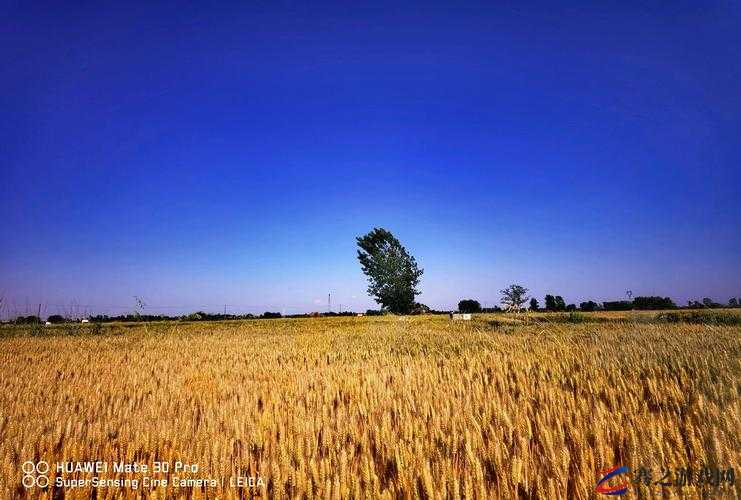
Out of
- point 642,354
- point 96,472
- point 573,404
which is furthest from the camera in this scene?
point 642,354

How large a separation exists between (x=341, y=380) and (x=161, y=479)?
9.89 feet

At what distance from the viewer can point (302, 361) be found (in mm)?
7398

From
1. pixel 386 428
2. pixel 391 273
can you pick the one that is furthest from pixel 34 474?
pixel 391 273

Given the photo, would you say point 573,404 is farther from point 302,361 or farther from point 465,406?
point 302,361

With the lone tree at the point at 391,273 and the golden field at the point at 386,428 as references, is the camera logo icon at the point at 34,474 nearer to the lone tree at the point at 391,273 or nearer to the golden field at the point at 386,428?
the golden field at the point at 386,428

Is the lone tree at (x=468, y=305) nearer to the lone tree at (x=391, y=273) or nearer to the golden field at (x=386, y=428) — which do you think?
the lone tree at (x=391, y=273)

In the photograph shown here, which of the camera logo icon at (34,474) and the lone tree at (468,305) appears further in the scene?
the lone tree at (468,305)

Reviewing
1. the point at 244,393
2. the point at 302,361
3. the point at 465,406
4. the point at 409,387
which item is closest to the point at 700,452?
the point at 465,406

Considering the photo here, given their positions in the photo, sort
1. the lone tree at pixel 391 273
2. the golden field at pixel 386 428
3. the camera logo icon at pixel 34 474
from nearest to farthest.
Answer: the golden field at pixel 386 428, the camera logo icon at pixel 34 474, the lone tree at pixel 391 273

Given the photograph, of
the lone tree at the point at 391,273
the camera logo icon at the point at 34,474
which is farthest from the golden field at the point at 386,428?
the lone tree at the point at 391,273

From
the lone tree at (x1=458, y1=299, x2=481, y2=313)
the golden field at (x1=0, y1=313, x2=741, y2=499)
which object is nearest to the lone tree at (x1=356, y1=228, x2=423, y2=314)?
the lone tree at (x1=458, y1=299, x2=481, y2=313)

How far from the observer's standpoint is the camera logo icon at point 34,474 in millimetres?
2178

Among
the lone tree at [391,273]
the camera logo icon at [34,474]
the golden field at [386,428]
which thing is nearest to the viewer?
the golden field at [386,428]

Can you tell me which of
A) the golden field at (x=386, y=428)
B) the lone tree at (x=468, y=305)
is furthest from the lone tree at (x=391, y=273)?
the golden field at (x=386, y=428)
